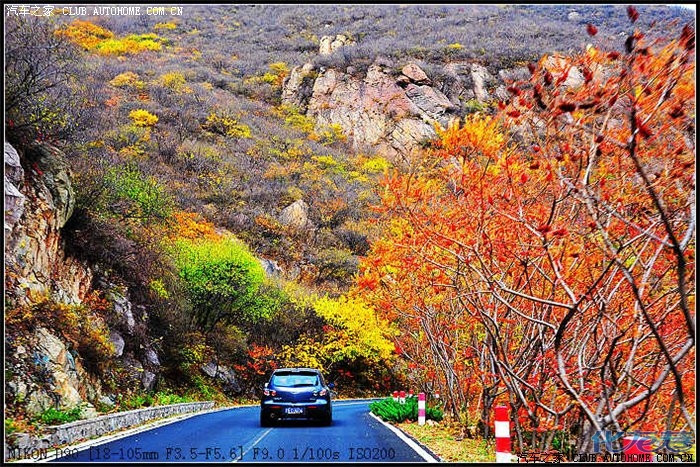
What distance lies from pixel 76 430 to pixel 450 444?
6.61m

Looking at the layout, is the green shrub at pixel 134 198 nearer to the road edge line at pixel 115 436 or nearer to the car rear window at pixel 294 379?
the road edge line at pixel 115 436

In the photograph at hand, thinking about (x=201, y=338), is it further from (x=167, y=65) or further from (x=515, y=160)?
(x=167, y=65)

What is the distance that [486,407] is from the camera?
38.0 feet

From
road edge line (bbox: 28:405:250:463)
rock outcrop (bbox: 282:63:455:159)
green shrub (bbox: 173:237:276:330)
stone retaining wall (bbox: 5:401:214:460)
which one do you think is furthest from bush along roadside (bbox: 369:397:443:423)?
rock outcrop (bbox: 282:63:455:159)

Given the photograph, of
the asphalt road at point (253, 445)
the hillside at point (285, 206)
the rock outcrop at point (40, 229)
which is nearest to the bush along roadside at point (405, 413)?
the hillside at point (285, 206)

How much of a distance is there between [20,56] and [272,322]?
19.2m

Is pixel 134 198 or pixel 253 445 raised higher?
pixel 134 198

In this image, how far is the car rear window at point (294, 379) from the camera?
16062mm

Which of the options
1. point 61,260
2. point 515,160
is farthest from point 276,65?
point 515,160

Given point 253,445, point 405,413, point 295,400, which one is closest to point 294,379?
point 295,400

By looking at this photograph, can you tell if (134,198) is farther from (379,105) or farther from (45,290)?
(379,105)

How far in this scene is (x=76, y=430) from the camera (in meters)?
10.9

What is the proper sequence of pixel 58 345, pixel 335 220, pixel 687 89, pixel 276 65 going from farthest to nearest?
pixel 276 65, pixel 335 220, pixel 58 345, pixel 687 89

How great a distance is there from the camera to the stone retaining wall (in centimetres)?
Result: 879
